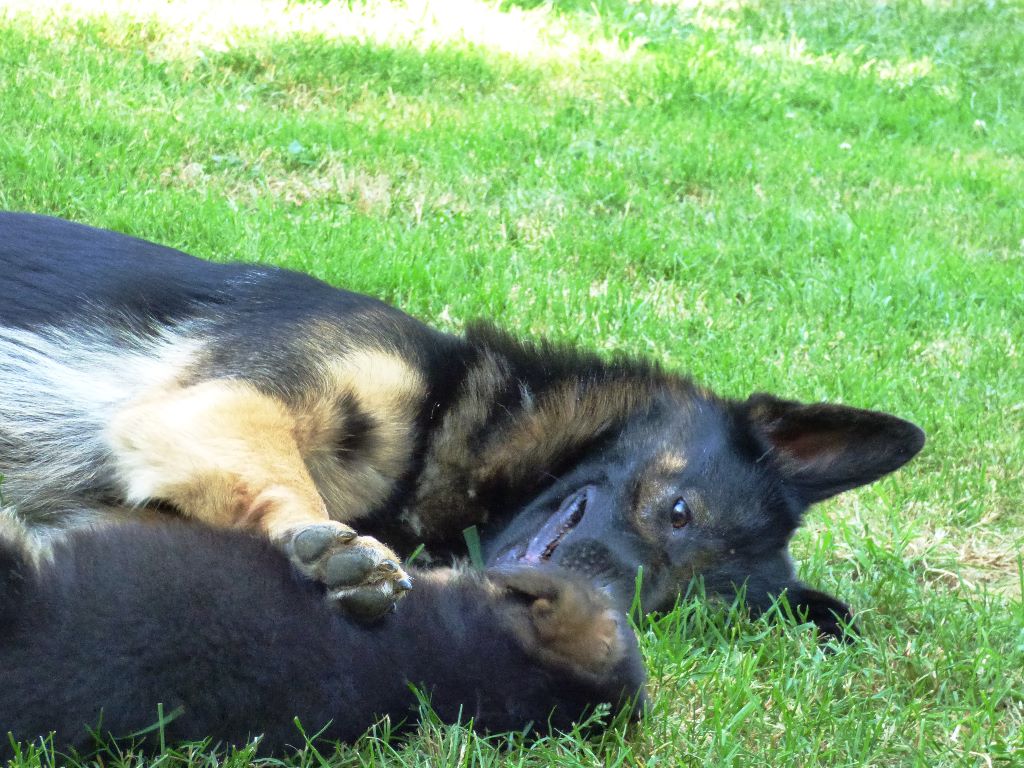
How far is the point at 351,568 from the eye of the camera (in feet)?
9.25

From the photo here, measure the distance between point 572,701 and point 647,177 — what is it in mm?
6156

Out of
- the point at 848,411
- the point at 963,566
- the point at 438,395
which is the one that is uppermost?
the point at 848,411

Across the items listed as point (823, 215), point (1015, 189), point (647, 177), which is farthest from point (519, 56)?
point (1015, 189)

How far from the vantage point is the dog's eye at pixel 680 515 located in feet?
12.3

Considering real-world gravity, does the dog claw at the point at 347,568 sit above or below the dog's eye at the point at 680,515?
above

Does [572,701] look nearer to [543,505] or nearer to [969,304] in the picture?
[543,505]

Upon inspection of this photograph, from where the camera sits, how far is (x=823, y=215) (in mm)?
8281

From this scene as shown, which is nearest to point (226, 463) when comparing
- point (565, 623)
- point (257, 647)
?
point (257, 647)

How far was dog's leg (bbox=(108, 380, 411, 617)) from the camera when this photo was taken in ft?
10.5

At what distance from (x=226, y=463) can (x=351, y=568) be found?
2.52 feet

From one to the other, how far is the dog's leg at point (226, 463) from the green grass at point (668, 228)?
0.75m

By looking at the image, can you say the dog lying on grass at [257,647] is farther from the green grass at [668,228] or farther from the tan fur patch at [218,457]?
the tan fur patch at [218,457]

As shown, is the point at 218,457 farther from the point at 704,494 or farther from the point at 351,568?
the point at 704,494

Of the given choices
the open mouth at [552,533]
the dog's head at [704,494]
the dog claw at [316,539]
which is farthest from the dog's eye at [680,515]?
the dog claw at [316,539]
